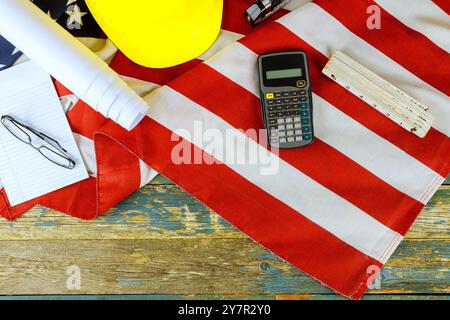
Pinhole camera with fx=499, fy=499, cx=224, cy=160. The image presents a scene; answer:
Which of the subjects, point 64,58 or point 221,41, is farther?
point 221,41

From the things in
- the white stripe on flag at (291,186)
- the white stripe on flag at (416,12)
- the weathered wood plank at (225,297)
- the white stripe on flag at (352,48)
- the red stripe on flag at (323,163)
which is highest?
the white stripe on flag at (416,12)

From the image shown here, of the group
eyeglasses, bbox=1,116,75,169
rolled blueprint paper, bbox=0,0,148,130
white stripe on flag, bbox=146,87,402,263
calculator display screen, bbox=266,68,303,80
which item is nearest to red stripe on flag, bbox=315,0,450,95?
calculator display screen, bbox=266,68,303,80

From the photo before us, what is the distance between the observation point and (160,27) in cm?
71

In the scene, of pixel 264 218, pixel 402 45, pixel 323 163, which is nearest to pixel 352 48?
pixel 402 45

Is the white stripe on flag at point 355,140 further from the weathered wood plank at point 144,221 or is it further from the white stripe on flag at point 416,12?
the white stripe on flag at point 416,12

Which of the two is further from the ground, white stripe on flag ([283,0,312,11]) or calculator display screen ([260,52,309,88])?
white stripe on flag ([283,0,312,11])

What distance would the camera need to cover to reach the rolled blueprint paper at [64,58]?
0.67 metres

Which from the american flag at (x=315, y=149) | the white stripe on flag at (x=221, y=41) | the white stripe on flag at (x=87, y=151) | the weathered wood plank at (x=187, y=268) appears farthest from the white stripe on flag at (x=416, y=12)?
the white stripe on flag at (x=87, y=151)

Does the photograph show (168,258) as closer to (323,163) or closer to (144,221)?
(144,221)

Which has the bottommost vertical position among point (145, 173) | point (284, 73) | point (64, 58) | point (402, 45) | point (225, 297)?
point (225, 297)

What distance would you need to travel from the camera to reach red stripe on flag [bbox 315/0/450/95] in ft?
2.56

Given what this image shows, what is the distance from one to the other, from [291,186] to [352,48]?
0.78ft

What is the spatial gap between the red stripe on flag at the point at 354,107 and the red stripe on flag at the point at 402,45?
71 mm

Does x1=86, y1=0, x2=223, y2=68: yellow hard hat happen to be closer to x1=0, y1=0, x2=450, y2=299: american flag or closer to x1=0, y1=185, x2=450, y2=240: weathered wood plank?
x1=0, y1=0, x2=450, y2=299: american flag
